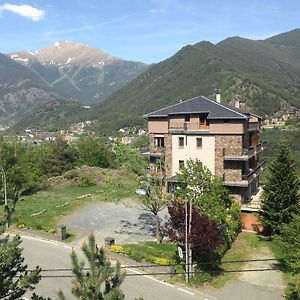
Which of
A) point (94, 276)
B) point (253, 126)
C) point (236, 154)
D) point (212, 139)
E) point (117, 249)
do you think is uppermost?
point (253, 126)

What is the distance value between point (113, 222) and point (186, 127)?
1176 centimetres

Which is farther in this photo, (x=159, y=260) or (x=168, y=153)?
(x=168, y=153)

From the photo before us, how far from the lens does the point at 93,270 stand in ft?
38.9

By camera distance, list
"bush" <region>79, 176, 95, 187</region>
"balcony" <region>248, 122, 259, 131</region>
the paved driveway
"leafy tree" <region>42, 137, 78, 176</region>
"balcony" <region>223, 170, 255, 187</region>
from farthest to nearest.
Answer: "leafy tree" <region>42, 137, 78, 176</region> → "bush" <region>79, 176, 95, 187</region> → "balcony" <region>248, 122, 259, 131</region> → "balcony" <region>223, 170, 255, 187</region> → the paved driveway

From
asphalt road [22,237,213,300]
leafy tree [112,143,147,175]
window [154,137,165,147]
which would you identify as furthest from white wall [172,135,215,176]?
asphalt road [22,237,213,300]

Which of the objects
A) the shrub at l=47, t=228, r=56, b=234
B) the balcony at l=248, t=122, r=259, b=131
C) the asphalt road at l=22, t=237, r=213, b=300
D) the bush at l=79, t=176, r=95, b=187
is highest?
the balcony at l=248, t=122, r=259, b=131

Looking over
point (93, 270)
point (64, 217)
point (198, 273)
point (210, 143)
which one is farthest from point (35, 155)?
point (93, 270)

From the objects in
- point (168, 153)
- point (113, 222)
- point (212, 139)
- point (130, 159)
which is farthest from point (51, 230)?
point (212, 139)

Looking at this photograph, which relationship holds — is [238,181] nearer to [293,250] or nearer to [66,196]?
[293,250]

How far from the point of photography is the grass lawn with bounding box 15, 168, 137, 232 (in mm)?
32938

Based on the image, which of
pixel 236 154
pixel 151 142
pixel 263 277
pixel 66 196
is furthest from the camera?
pixel 66 196

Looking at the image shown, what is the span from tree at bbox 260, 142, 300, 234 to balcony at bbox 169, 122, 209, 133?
28.2ft

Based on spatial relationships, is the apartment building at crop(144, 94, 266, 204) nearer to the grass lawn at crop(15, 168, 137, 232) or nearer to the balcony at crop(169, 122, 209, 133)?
the balcony at crop(169, 122, 209, 133)

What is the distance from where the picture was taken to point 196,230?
24.5 metres
